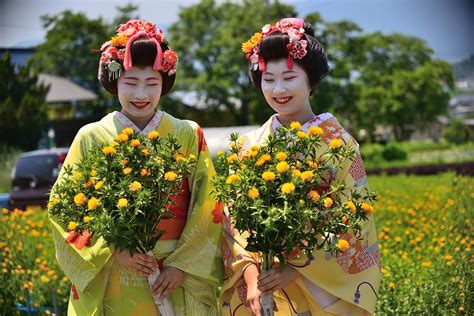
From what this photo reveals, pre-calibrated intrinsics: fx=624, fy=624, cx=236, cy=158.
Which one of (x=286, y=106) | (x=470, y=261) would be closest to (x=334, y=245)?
(x=286, y=106)

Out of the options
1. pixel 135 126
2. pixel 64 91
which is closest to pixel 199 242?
pixel 135 126

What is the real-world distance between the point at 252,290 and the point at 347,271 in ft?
1.37

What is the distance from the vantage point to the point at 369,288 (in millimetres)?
2682

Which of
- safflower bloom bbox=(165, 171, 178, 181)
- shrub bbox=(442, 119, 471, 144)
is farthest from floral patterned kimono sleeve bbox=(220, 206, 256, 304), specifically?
shrub bbox=(442, 119, 471, 144)

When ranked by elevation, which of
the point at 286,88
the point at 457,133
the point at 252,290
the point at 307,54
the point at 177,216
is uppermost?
the point at 307,54

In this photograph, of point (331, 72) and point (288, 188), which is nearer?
point (288, 188)

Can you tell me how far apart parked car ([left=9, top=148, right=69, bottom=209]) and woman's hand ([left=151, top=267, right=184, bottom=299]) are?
826 cm

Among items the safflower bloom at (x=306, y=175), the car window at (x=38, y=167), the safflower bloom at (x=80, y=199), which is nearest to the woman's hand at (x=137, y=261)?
the safflower bloom at (x=80, y=199)

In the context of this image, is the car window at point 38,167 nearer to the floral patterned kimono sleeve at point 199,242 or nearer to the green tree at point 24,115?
the green tree at point 24,115

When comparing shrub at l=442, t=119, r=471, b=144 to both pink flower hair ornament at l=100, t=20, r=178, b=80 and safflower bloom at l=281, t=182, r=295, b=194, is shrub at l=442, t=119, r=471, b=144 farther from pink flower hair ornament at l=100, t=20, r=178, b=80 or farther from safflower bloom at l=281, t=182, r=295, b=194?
safflower bloom at l=281, t=182, r=295, b=194

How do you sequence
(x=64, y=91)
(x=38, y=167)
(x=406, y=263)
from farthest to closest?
1. (x=64, y=91)
2. (x=38, y=167)
3. (x=406, y=263)

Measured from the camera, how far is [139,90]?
2754 millimetres

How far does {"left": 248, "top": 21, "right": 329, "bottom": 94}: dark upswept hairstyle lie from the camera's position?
267cm

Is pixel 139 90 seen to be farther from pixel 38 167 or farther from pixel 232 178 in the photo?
pixel 38 167
